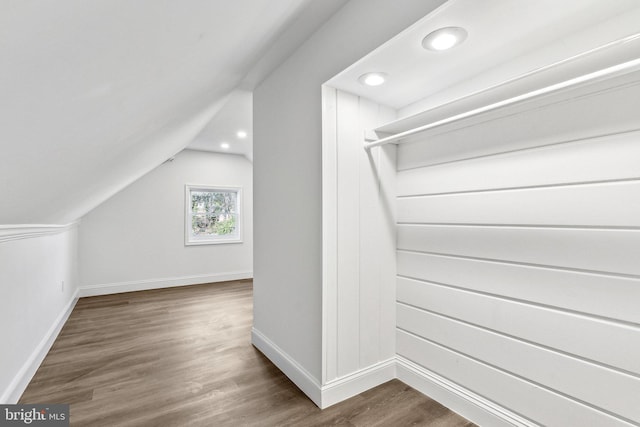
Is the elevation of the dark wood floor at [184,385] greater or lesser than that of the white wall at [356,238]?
lesser

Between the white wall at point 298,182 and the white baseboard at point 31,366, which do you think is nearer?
the white wall at point 298,182

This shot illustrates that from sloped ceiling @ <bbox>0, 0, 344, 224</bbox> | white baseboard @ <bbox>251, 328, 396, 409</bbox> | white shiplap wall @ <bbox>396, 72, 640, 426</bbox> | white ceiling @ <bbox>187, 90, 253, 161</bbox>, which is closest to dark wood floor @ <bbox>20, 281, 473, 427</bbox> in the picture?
white baseboard @ <bbox>251, 328, 396, 409</bbox>

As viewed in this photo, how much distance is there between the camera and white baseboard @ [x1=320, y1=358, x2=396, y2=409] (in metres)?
1.87

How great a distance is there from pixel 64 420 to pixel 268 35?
2.49 m

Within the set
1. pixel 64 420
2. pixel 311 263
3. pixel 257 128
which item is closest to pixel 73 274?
pixel 64 420

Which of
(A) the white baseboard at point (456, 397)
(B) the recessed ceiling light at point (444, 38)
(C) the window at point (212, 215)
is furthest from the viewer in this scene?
(C) the window at point (212, 215)

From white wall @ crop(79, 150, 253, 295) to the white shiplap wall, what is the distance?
14.2 feet

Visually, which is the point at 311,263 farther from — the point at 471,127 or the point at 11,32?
the point at 11,32

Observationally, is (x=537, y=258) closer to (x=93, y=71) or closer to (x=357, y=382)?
(x=357, y=382)

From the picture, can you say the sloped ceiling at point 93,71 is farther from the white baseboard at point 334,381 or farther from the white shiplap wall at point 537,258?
the white baseboard at point 334,381

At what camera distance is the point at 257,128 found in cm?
273

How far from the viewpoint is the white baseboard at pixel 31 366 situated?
5.92 ft

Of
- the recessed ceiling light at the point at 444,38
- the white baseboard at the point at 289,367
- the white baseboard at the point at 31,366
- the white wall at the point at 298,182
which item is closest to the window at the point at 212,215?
the white baseboard at the point at 31,366

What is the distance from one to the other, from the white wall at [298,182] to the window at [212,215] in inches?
123
